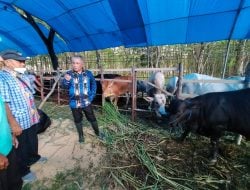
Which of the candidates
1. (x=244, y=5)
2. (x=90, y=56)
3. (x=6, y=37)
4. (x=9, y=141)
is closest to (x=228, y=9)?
(x=244, y=5)

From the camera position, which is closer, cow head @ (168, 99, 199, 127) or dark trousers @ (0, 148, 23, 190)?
dark trousers @ (0, 148, 23, 190)

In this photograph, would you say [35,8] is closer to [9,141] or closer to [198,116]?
[198,116]

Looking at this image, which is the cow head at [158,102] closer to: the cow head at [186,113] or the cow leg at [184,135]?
the cow leg at [184,135]

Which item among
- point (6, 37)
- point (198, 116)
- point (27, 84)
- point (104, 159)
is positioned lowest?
point (104, 159)

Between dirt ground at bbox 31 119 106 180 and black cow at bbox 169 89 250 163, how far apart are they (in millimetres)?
1517

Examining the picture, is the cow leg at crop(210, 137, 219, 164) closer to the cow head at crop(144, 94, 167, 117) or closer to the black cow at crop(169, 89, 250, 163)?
the black cow at crop(169, 89, 250, 163)

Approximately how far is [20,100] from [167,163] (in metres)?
2.38

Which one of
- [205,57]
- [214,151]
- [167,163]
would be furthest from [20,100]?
[205,57]

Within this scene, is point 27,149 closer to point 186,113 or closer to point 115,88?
point 186,113

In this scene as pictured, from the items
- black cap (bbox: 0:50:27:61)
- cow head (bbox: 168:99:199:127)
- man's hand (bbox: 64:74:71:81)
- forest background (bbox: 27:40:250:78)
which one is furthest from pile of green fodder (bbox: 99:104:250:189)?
forest background (bbox: 27:40:250:78)

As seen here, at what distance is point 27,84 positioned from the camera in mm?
3508

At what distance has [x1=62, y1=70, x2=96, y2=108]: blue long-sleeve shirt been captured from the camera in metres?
4.68

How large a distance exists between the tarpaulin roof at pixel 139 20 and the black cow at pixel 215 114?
10.1ft

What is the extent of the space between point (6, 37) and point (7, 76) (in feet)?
44.3
